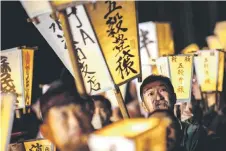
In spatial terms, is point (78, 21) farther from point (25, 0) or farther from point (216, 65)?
point (216, 65)

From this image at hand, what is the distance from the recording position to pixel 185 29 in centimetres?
1778

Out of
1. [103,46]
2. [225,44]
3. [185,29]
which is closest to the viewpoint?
[103,46]

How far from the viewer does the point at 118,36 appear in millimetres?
4496

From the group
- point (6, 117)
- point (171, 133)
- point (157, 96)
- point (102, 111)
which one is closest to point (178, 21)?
point (102, 111)

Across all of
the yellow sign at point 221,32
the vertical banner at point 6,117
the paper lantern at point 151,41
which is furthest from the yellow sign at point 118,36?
the yellow sign at point 221,32

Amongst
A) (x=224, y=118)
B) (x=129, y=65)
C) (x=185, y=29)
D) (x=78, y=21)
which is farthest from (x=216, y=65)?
(x=185, y=29)

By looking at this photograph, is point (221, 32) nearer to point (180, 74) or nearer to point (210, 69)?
point (210, 69)

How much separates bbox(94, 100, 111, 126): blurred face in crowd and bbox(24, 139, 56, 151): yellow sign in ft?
4.56

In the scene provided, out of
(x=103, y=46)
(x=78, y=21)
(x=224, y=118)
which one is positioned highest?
(x=78, y=21)

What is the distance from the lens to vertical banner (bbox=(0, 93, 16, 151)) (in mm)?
4102

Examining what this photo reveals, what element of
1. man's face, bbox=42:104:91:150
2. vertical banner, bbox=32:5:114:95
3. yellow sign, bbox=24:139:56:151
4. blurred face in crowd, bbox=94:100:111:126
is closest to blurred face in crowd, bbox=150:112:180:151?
man's face, bbox=42:104:91:150

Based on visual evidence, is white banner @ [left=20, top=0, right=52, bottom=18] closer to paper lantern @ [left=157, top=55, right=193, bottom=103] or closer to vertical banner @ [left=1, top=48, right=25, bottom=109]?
vertical banner @ [left=1, top=48, right=25, bottom=109]

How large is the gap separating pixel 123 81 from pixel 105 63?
35 centimetres

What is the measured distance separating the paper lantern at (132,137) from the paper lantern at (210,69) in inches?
228
